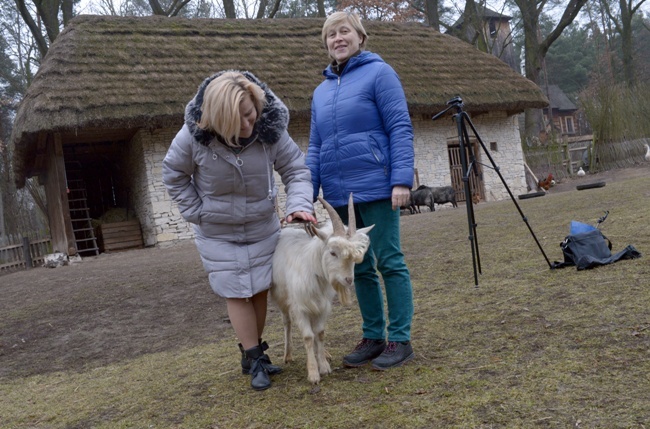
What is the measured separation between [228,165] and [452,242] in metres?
5.76

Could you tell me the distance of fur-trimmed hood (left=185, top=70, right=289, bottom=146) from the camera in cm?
334

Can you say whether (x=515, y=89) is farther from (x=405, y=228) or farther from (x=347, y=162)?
(x=347, y=162)

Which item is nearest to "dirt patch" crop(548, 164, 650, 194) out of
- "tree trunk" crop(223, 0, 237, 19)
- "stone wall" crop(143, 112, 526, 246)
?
"stone wall" crop(143, 112, 526, 246)

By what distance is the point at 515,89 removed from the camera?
18484mm

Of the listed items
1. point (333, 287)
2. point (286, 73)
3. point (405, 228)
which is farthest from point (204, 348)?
point (286, 73)

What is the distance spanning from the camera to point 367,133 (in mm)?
3498

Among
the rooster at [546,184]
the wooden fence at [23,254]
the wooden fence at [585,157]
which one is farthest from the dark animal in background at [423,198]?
the wooden fence at [23,254]

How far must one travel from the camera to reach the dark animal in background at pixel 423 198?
16.3 metres

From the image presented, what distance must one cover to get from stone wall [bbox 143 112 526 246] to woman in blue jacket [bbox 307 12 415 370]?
11.0m

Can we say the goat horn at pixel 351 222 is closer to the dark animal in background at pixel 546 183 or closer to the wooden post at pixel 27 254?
the wooden post at pixel 27 254

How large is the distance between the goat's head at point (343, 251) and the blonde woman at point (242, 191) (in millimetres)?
239

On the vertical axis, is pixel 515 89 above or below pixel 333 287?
above

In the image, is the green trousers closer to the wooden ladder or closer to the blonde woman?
the blonde woman

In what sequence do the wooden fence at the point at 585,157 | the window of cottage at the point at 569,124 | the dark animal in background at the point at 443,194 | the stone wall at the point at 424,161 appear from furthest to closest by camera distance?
the window of cottage at the point at 569,124 → the wooden fence at the point at 585,157 → the dark animal in background at the point at 443,194 → the stone wall at the point at 424,161
